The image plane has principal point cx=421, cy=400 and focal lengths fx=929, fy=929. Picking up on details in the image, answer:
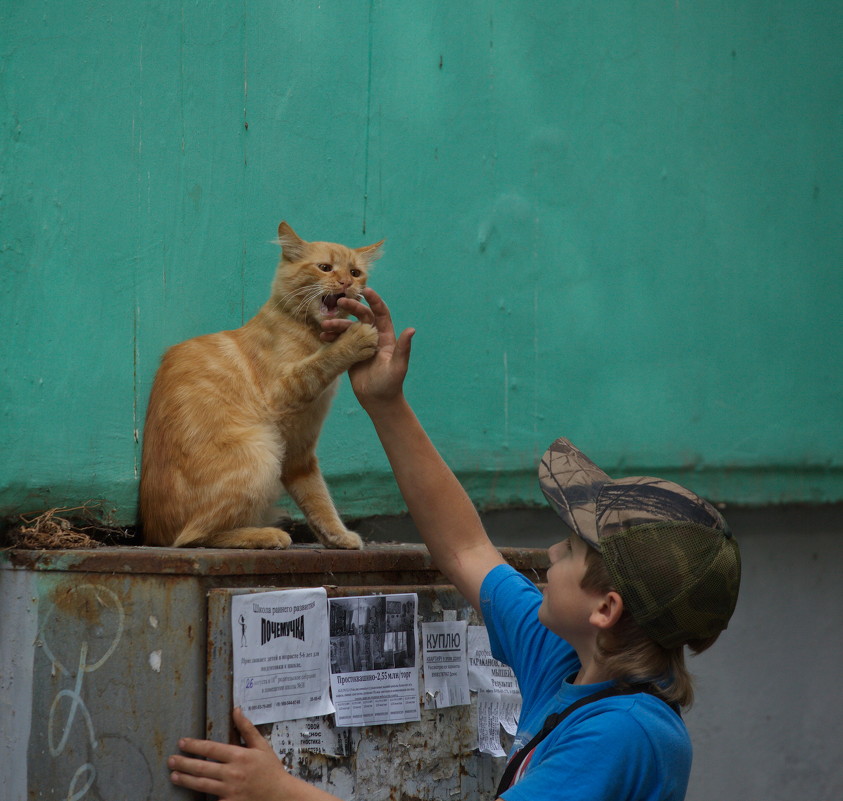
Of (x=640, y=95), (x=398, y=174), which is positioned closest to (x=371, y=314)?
(x=398, y=174)

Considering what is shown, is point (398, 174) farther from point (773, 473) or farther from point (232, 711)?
point (773, 473)

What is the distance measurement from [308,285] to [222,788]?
128 cm

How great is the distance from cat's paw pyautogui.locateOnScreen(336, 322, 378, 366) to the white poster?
1.80 feet

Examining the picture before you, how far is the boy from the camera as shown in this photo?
153 centimetres

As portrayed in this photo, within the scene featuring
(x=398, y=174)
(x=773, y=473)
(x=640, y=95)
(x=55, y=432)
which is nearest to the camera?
(x=55, y=432)

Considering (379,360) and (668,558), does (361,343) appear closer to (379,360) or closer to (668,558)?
(379,360)

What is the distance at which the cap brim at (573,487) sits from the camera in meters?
1.70

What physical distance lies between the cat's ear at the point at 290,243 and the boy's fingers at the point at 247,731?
4.06ft

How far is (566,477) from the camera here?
182 centimetres

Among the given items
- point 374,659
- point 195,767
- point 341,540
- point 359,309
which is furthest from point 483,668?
point 359,309

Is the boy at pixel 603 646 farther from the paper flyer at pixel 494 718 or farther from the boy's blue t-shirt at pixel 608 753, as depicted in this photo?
the paper flyer at pixel 494 718

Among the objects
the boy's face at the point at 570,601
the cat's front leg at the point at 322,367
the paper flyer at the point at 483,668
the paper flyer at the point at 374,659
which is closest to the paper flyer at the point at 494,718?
the paper flyer at the point at 483,668

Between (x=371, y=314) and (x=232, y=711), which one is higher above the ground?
(x=371, y=314)

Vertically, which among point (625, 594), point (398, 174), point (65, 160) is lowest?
point (625, 594)
